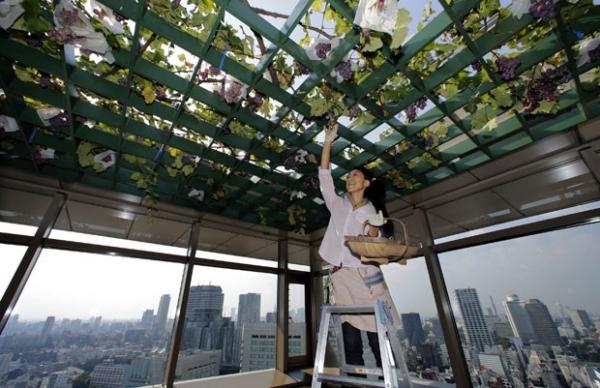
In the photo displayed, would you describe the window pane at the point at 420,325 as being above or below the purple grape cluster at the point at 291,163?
below

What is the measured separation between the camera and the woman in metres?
1.72

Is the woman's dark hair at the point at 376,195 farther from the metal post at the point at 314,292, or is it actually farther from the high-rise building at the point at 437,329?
the metal post at the point at 314,292

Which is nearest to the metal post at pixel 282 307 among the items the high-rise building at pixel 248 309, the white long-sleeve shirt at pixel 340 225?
the high-rise building at pixel 248 309

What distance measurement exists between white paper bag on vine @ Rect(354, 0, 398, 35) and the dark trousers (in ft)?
6.25

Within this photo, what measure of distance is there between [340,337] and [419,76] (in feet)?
6.80

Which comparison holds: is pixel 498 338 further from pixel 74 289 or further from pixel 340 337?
pixel 74 289

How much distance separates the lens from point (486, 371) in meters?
2.83

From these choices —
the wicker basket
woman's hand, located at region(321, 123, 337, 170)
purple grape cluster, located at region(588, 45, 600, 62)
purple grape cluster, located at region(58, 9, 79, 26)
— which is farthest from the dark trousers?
purple grape cluster, located at region(58, 9, 79, 26)

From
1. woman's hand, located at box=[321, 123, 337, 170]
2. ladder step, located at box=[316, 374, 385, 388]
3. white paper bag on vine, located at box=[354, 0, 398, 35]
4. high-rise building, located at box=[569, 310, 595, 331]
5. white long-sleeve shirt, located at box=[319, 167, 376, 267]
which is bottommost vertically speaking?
ladder step, located at box=[316, 374, 385, 388]

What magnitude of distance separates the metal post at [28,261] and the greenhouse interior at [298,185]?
2cm

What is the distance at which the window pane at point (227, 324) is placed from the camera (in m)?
3.79

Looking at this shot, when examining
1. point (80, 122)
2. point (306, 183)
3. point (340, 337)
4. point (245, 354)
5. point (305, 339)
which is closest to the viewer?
point (340, 337)

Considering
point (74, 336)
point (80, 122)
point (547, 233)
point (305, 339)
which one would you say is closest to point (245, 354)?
point (305, 339)

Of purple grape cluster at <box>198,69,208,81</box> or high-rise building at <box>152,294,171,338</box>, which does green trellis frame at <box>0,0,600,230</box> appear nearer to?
purple grape cluster at <box>198,69,208,81</box>
